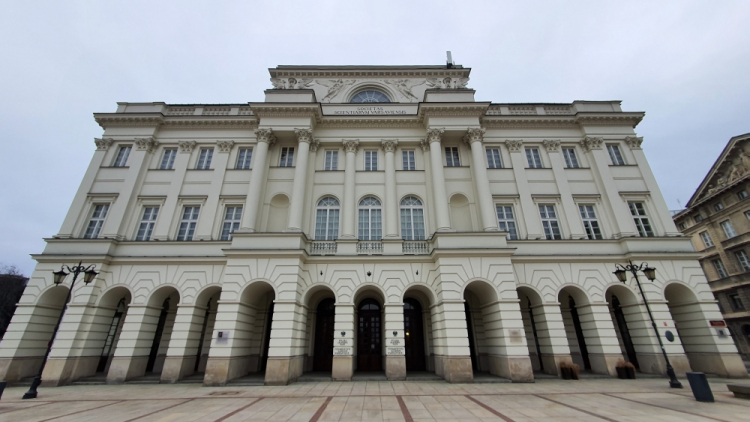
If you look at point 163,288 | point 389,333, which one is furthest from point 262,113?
point 389,333

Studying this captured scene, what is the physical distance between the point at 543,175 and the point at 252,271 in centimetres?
1838

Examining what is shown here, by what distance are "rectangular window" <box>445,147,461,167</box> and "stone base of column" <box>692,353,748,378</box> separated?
15811 mm

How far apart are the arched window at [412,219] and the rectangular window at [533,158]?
26.6 feet

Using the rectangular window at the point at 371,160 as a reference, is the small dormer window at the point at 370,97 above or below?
above

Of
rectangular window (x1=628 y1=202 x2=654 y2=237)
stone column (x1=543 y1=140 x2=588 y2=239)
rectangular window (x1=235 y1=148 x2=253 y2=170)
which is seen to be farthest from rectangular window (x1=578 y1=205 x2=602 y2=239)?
rectangular window (x1=235 y1=148 x2=253 y2=170)

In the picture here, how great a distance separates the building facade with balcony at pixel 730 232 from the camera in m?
28.4

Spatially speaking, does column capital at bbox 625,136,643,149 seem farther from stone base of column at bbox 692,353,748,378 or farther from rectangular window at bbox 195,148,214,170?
rectangular window at bbox 195,148,214,170

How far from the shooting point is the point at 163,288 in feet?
53.6

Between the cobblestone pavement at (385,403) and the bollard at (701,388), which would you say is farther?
the bollard at (701,388)

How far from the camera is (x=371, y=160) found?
20375 millimetres

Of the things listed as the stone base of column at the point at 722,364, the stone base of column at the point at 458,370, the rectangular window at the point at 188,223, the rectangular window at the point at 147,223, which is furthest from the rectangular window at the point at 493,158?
the rectangular window at the point at 147,223

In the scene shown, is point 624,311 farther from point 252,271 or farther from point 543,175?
point 252,271

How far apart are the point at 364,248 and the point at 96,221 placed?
16323 millimetres

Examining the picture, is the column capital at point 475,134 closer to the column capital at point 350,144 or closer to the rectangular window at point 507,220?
the rectangular window at point 507,220
